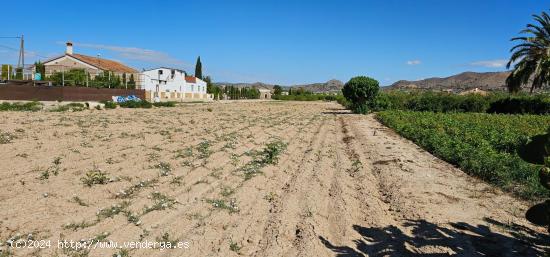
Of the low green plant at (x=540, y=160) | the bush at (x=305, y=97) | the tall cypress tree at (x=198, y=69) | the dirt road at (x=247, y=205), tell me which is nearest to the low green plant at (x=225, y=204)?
the dirt road at (x=247, y=205)

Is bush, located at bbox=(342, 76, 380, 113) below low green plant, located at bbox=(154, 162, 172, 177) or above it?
above

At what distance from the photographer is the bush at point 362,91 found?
106 ft

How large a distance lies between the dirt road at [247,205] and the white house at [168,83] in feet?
162

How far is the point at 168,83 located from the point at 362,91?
39401 mm

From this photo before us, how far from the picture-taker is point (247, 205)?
6262mm

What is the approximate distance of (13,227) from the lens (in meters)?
4.80

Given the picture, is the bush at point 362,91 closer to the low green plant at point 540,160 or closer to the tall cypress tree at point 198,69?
the low green plant at point 540,160

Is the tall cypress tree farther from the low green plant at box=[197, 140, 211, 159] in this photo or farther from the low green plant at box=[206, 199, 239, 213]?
the low green plant at box=[206, 199, 239, 213]

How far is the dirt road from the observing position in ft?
15.9

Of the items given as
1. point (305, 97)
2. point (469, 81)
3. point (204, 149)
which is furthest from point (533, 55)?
point (469, 81)

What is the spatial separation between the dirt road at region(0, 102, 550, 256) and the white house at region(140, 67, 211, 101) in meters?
49.4

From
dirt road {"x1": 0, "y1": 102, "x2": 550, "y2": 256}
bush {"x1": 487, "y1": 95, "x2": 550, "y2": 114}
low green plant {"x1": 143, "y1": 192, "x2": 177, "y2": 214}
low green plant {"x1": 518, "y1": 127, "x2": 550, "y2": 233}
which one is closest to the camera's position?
low green plant {"x1": 518, "y1": 127, "x2": 550, "y2": 233}

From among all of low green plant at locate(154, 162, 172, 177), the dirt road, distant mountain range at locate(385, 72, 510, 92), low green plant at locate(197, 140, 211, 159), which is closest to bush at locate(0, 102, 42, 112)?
the dirt road

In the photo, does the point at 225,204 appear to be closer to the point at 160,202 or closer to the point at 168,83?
the point at 160,202
